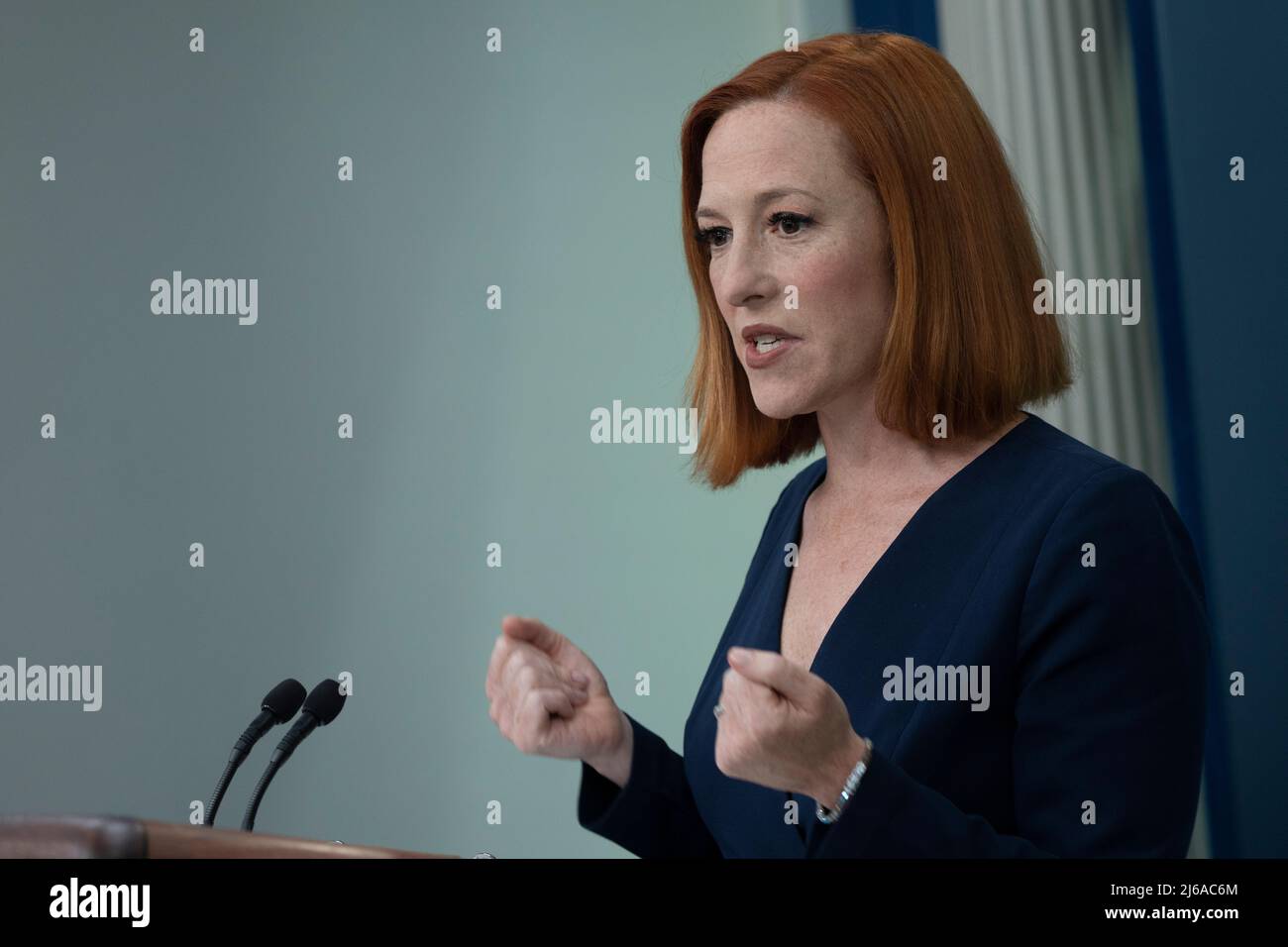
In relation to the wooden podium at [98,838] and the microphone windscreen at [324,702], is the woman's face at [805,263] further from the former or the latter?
the wooden podium at [98,838]

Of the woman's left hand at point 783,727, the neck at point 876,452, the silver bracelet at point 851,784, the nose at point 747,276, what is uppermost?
the nose at point 747,276

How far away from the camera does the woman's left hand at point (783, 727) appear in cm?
85

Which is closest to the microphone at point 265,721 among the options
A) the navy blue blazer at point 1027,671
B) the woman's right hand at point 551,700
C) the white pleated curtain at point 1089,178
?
the woman's right hand at point 551,700

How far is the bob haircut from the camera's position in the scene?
1166mm

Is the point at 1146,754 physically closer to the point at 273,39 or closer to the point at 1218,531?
the point at 1218,531

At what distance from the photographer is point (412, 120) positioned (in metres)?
2.42

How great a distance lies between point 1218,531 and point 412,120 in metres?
1.59

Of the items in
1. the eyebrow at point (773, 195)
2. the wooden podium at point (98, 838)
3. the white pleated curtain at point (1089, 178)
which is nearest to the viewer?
the wooden podium at point (98, 838)

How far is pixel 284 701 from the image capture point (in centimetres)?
124

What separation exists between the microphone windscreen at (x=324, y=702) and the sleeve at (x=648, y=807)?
25 cm

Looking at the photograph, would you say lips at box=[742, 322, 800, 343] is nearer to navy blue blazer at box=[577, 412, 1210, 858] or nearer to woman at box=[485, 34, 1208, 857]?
woman at box=[485, 34, 1208, 857]

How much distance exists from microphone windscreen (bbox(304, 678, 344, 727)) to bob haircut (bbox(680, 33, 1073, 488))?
1.95 ft

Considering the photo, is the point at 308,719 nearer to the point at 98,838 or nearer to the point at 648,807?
the point at 648,807

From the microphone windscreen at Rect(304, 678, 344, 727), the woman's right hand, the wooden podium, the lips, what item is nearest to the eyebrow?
the lips
